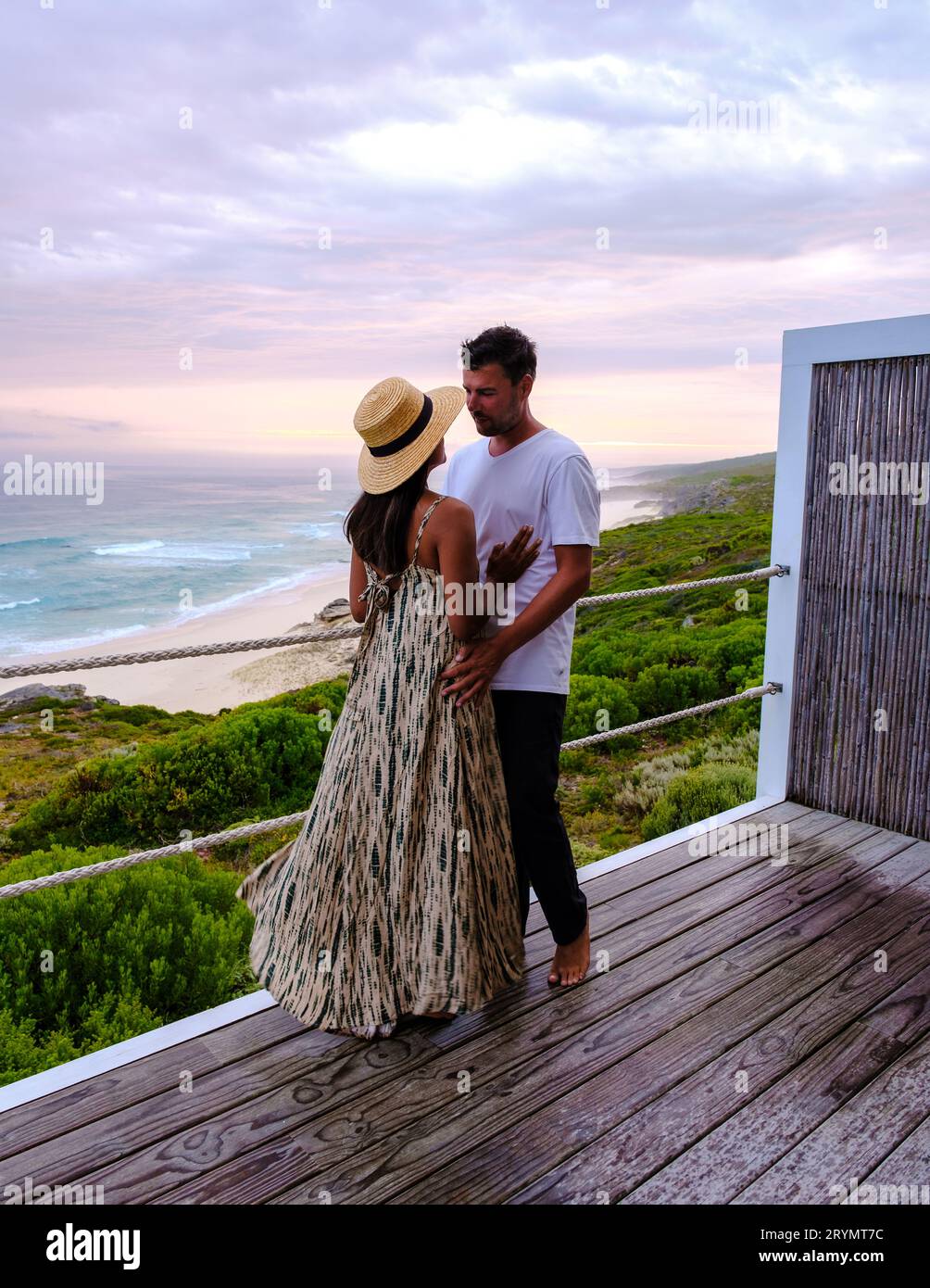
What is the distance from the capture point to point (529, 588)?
6.07 feet

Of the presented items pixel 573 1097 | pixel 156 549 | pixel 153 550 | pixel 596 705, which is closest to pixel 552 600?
pixel 573 1097

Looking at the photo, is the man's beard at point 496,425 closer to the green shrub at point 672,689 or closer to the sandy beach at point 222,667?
the green shrub at point 672,689

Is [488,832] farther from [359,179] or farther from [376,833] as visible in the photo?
[359,179]

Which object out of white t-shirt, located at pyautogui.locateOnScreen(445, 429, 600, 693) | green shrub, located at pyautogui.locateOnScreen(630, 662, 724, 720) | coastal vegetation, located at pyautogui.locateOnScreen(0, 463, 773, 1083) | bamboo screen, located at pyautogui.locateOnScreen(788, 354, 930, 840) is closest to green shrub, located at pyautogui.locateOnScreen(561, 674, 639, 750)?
coastal vegetation, located at pyautogui.locateOnScreen(0, 463, 773, 1083)

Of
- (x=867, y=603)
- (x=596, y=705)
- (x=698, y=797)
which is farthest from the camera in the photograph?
(x=596, y=705)

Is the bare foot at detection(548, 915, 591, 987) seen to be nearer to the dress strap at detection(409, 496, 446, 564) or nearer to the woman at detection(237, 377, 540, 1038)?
the woman at detection(237, 377, 540, 1038)

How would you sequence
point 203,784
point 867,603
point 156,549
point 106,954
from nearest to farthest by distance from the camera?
point 867,603
point 106,954
point 203,784
point 156,549

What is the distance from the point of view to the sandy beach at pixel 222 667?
853 inches

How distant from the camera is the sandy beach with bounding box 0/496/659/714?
2166cm

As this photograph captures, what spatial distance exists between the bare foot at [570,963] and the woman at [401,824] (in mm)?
220

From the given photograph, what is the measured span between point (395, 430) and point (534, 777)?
72 cm

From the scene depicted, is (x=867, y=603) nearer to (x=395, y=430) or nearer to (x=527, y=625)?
(x=527, y=625)

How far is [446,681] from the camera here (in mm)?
1776

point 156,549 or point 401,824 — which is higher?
point 401,824
